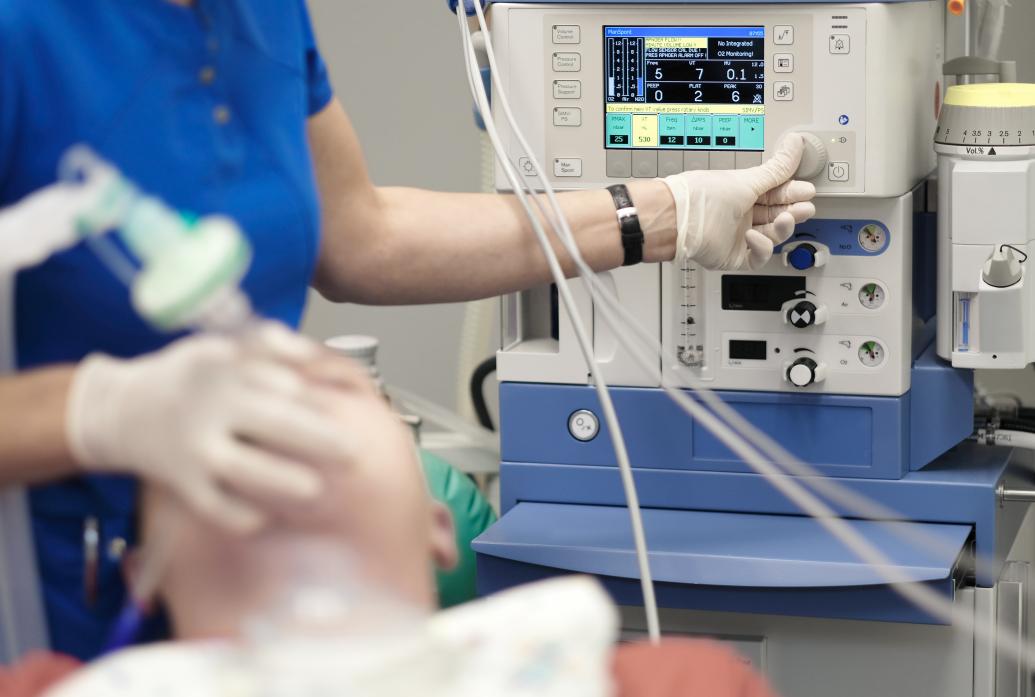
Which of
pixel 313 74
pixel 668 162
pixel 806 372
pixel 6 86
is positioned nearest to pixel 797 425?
pixel 806 372

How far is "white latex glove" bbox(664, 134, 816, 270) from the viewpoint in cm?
180

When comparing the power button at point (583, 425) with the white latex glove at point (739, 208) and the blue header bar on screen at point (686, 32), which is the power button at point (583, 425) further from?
the blue header bar on screen at point (686, 32)

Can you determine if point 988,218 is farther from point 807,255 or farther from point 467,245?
point 467,245

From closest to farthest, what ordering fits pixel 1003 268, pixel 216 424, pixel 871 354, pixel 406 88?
1. pixel 216 424
2. pixel 1003 268
3. pixel 871 354
4. pixel 406 88

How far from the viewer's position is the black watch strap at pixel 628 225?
1.79 m

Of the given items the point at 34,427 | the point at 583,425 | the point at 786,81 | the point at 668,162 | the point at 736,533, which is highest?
the point at 786,81

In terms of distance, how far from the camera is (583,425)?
2078 mm

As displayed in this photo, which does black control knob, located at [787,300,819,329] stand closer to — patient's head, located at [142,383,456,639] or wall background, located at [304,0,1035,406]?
patient's head, located at [142,383,456,639]

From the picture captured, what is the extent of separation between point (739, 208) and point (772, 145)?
0.41 feet

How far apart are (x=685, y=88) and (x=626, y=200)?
0.64ft

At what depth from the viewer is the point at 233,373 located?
0.97m

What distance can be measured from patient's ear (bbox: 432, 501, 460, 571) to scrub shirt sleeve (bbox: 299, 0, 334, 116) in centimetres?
52

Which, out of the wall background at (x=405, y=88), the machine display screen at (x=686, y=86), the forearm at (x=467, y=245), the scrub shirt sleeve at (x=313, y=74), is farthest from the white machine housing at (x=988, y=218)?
the wall background at (x=405, y=88)

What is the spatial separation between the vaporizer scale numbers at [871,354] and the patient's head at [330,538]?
38.3 inches
